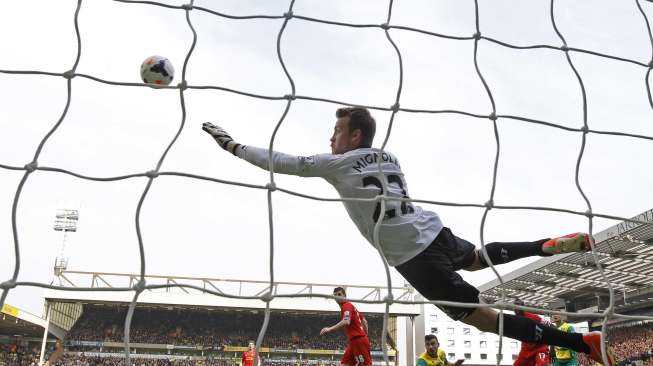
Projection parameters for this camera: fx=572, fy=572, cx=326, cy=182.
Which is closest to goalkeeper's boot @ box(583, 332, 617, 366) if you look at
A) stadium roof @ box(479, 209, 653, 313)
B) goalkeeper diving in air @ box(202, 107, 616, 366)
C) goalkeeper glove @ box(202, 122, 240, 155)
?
goalkeeper diving in air @ box(202, 107, 616, 366)

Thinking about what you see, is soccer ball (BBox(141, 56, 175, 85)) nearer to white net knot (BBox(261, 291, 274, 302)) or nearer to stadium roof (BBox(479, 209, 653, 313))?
white net knot (BBox(261, 291, 274, 302))

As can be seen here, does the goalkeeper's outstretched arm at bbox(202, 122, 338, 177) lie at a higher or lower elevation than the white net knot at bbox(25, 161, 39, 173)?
higher

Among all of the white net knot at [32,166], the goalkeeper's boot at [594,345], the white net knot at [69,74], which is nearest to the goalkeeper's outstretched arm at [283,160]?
the white net knot at [69,74]

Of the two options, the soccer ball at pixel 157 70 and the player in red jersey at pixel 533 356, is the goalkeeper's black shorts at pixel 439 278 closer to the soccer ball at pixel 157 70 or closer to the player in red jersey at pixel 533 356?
the soccer ball at pixel 157 70

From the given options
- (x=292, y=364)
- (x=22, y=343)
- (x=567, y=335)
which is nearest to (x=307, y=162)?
(x=567, y=335)

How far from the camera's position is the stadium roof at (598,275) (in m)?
20.9

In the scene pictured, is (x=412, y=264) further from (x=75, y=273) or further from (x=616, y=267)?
(x=75, y=273)

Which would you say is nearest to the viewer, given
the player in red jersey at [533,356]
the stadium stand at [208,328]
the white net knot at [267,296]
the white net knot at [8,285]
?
the white net knot at [8,285]

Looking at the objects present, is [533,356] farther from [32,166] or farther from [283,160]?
[32,166]

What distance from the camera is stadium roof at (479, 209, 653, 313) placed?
2094 centimetres

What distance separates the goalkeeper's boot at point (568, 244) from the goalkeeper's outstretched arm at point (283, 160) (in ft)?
4.36

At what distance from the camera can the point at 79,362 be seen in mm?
37188

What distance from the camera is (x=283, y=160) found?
299 centimetres

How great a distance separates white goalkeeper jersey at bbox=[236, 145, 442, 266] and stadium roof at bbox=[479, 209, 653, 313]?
17.1 metres
